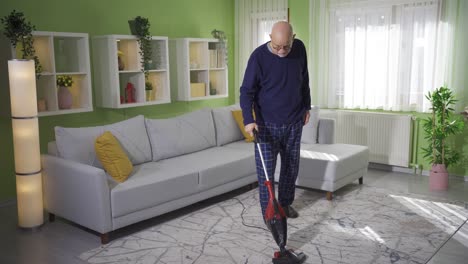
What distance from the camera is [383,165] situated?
5.94 meters

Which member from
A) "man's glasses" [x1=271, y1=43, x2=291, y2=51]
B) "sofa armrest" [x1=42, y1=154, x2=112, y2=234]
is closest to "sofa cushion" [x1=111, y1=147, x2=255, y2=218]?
"sofa armrest" [x1=42, y1=154, x2=112, y2=234]

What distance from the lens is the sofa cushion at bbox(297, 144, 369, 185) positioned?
15.0 ft

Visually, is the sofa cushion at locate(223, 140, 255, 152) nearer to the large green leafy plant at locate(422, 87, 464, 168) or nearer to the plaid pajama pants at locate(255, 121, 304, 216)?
the plaid pajama pants at locate(255, 121, 304, 216)

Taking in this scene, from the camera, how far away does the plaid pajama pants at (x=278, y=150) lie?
3.56 meters

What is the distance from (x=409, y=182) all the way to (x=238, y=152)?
79.7 inches

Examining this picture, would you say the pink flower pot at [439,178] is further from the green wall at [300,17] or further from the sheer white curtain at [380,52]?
the green wall at [300,17]

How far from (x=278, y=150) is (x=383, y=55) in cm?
276

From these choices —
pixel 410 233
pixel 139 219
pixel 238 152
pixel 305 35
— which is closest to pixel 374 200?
pixel 410 233

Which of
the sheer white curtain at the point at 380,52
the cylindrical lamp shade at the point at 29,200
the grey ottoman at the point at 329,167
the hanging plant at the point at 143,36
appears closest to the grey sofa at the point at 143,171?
the cylindrical lamp shade at the point at 29,200

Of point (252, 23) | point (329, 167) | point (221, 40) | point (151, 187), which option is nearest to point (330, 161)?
point (329, 167)

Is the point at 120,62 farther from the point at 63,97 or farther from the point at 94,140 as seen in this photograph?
the point at 94,140

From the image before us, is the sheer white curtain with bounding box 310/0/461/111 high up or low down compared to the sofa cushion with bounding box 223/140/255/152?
up

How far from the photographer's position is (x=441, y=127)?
5.00 metres

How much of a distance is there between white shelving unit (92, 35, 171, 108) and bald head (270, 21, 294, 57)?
7.06 feet
